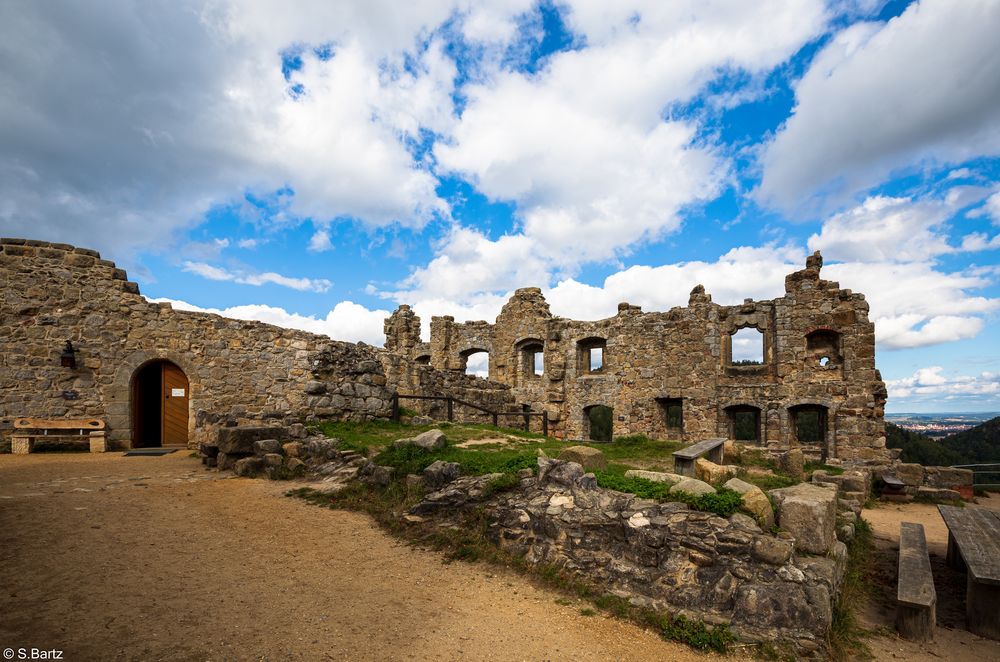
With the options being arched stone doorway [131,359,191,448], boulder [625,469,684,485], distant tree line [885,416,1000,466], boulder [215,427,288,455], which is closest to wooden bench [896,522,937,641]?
boulder [625,469,684,485]

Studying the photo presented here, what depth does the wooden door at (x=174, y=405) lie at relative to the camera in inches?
471

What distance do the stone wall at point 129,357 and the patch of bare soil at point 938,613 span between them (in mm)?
9956

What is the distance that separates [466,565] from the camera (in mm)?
5367

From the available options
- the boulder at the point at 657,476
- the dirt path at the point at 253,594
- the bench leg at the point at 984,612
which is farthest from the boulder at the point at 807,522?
the dirt path at the point at 253,594

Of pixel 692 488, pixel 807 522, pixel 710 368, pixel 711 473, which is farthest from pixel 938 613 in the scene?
pixel 710 368

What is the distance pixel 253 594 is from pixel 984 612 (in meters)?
7.01

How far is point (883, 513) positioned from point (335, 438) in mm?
11340

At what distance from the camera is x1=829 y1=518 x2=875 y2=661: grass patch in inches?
160

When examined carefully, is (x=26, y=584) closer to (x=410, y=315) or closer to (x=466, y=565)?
(x=466, y=565)

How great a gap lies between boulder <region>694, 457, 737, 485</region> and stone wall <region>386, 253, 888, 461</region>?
12.0m

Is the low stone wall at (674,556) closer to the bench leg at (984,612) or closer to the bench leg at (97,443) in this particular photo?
the bench leg at (984,612)

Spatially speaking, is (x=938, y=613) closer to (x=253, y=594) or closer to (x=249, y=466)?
(x=253, y=594)

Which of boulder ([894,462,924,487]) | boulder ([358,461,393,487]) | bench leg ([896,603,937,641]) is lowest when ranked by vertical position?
boulder ([894,462,924,487])

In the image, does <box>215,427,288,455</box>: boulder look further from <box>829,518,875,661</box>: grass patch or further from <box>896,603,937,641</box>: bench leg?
<box>896,603,937,641</box>: bench leg
